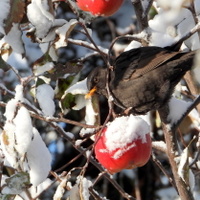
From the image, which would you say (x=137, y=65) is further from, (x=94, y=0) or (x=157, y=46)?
(x=94, y=0)

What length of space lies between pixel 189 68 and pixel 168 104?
0.23 m

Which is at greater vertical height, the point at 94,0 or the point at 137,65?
the point at 94,0

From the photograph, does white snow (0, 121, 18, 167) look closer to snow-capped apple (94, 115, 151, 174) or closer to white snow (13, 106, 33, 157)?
white snow (13, 106, 33, 157)

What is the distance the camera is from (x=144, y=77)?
2.18 m

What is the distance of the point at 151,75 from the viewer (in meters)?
2.16

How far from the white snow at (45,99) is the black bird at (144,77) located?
27 cm

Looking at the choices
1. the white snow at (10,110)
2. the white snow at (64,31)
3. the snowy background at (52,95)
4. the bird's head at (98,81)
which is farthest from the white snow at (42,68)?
the bird's head at (98,81)

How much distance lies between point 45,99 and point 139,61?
468 mm

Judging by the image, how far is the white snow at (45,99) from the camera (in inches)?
67.0

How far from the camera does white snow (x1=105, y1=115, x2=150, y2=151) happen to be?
149 centimetres

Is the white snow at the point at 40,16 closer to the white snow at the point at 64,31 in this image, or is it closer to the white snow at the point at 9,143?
the white snow at the point at 64,31

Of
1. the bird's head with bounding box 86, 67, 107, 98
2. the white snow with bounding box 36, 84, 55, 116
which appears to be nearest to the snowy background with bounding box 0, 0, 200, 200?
the white snow with bounding box 36, 84, 55, 116

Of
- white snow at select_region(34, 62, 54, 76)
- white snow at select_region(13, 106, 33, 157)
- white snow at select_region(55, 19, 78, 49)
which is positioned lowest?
white snow at select_region(34, 62, 54, 76)

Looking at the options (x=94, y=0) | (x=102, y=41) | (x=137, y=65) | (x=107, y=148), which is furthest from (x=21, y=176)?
(x=102, y=41)
